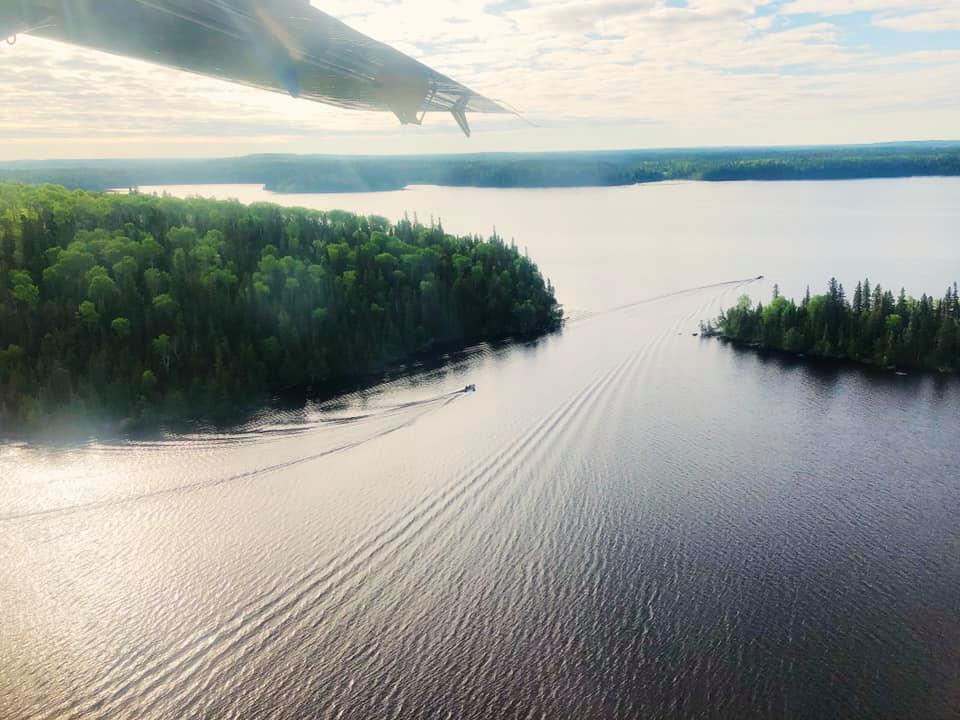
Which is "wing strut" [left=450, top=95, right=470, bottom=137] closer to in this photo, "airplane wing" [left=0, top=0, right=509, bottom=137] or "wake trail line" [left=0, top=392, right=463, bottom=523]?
"airplane wing" [left=0, top=0, right=509, bottom=137]

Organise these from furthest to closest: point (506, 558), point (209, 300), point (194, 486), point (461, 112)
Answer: point (209, 300) < point (194, 486) < point (506, 558) < point (461, 112)

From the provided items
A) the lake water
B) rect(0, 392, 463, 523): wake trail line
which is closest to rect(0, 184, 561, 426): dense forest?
the lake water

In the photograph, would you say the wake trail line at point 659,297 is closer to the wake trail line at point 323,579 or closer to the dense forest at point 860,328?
the dense forest at point 860,328

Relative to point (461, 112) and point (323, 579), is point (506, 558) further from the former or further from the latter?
point (461, 112)

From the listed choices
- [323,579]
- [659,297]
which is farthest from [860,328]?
[323,579]

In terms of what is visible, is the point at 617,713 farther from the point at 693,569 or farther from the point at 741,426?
the point at 741,426

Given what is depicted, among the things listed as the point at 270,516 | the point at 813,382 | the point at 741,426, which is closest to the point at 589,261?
the point at 813,382
